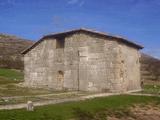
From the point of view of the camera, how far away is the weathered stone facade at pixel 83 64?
104 feet

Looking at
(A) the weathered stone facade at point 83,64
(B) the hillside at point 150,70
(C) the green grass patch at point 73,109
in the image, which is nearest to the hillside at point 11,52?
(B) the hillside at point 150,70

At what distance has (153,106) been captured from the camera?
2600 cm

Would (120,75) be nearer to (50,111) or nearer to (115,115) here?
(115,115)

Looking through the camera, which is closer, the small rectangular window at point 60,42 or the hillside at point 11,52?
the small rectangular window at point 60,42

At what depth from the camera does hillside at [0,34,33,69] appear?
68062 millimetres

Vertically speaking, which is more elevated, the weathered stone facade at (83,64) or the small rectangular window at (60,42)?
the small rectangular window at (60,42)

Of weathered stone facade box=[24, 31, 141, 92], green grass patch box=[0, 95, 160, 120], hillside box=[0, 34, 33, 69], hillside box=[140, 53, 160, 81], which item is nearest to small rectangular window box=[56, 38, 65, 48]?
weathered stone facade box=[24, 31, 141, 92]

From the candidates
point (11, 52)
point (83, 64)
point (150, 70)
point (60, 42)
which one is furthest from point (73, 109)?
point (11, 52)

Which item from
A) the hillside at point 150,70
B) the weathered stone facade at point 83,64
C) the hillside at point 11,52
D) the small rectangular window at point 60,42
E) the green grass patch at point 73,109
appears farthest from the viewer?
the hillside at point 11,52

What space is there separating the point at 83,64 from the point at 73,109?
43.4ft

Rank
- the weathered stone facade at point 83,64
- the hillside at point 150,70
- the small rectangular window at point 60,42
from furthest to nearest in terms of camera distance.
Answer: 1. the hillside at point 150,70
2. the small rectangular window at point 60,42
3. the weathered stone facade at point 83,64

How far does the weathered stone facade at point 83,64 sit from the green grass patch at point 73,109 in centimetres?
478

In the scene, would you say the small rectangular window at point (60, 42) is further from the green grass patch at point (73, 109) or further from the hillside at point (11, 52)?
the hillside at point (11, 52)

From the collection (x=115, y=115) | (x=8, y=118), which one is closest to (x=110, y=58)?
(x=115, y=115)
